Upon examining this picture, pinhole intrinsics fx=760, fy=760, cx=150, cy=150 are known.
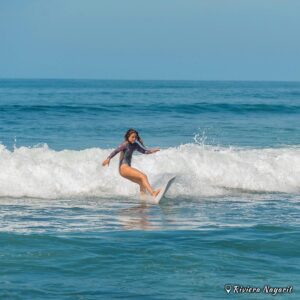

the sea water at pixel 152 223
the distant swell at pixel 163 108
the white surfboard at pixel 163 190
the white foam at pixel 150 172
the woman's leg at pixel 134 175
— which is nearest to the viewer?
the sea water at pixel 152 223

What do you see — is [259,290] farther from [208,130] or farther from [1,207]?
[208,130]

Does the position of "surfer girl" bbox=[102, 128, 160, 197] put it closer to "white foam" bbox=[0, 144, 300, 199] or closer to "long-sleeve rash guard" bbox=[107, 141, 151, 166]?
"long-sleeve rash guard" bbox=[107, 141, 151, 166]

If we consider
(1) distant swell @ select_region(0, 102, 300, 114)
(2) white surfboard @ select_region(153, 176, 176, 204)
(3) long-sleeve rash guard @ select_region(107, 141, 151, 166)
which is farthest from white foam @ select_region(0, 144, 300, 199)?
(1) distant swell @ select_region(0, 102, 300, 114)

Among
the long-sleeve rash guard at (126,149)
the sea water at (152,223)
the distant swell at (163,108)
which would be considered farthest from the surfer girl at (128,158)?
the distant swell at (163,108)

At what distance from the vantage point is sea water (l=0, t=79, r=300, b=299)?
899cm

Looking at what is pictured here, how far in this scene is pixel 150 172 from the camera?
60.3 ft

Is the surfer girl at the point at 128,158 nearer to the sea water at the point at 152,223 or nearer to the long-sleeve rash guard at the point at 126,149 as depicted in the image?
the long-sleeve rash guard at the point at 126,149

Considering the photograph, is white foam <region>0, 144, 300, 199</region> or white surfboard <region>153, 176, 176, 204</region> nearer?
white surfboard <region>153, 176, 176, 204</region>

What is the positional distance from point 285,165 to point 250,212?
6.30m

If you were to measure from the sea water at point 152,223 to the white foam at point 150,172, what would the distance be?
3cm

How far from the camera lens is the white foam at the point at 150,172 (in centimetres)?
1625

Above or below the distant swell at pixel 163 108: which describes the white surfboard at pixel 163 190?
below

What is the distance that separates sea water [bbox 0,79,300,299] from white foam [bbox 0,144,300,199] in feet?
0.10

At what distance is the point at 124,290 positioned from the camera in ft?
28.6
